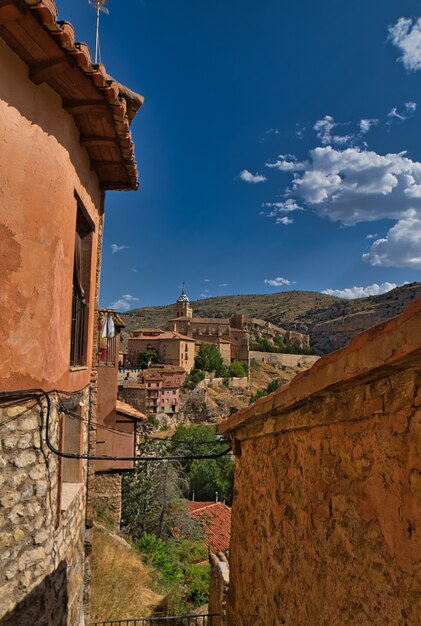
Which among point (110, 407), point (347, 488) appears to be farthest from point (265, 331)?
point (347, 488)

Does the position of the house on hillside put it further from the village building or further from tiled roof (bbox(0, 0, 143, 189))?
the village building

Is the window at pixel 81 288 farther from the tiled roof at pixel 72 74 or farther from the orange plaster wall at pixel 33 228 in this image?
the orange plaster wall at pixel 33 228

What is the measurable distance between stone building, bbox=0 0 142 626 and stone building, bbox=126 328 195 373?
59.0 m

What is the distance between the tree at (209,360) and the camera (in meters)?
67.0

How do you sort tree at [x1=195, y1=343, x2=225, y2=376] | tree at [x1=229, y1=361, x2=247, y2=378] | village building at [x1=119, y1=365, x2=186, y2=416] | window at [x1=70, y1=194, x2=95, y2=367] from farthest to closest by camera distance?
tree at [x1=229, y1=361, x2=247, y2=378] < tree at [x1=195, y1=343, x2=225, y2=376] < village building at [x1=119, y1=365, x2=186, y2=416] < window at [x1=70, y1=194, x2=95, y2=367]

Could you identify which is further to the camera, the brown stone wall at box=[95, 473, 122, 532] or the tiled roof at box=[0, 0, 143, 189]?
the brown stone wall at box=[95, 473, 122, 532]

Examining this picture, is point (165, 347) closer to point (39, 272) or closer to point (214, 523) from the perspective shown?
point (214, 523)

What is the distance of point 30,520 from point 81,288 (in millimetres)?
3218

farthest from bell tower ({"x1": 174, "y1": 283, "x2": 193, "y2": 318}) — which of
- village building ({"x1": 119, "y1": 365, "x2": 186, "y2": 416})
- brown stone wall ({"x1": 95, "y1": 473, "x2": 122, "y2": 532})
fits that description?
brown stone wall ({"x1": 95, "y1": 473, "x2": 122, "y2": 532})

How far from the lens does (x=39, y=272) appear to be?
4.02 m

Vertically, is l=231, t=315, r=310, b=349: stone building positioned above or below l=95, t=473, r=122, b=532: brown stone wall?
above

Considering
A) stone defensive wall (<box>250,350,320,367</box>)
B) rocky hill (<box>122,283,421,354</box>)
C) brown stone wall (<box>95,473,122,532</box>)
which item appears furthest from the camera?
rocky hill (<box>122,283,421,354</box>)

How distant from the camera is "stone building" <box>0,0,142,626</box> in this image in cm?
355

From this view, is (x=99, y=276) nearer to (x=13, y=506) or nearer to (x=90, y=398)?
(x=90, y=398)
